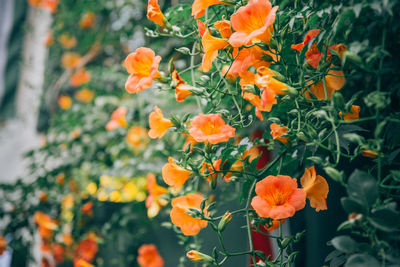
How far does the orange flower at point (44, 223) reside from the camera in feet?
5.41

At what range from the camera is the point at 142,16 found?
6.57 feet

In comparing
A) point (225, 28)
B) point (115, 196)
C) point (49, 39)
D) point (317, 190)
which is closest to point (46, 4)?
point (49, 39)

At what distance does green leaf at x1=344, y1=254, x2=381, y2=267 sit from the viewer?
48 centimetres

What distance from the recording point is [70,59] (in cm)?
268

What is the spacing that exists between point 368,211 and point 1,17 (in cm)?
341

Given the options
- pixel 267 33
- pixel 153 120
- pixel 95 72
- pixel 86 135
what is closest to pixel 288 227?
pixel 153 120

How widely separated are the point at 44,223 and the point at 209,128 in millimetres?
1298

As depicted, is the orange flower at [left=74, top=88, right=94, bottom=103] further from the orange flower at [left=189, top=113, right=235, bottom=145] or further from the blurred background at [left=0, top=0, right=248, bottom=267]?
the orange flower at [left=189, top=113, right=235, bottom=145]

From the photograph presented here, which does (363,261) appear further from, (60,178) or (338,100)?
(60,178)

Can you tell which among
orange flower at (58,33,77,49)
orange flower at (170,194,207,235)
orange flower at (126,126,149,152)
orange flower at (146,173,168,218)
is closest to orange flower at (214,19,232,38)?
orange flower at (170,194,207,235)

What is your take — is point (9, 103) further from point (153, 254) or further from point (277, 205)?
Answer: point (277, 205)

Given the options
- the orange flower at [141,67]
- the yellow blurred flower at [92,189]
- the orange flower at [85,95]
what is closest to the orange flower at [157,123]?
the orange flower at [141,67]

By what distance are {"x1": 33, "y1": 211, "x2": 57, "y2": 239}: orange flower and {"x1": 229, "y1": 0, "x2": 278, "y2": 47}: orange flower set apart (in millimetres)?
1406

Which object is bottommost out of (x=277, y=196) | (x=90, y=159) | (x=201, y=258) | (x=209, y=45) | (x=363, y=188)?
(x=90, y=159)
